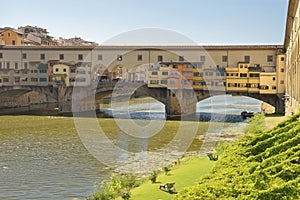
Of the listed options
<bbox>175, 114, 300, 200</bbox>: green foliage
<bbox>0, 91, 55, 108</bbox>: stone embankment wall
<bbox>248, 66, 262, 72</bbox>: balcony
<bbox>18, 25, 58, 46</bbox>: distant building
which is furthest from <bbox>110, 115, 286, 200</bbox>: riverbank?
<bbox>18, 25, 58, 46</bbox>: distant building

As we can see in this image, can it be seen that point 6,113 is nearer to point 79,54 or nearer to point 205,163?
point 79,54

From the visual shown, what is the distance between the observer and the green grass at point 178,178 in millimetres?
11555

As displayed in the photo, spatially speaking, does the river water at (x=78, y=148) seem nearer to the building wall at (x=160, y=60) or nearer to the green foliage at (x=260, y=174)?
the building wall at (x=160, y=60)

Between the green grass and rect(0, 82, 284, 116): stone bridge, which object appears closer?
the green grass

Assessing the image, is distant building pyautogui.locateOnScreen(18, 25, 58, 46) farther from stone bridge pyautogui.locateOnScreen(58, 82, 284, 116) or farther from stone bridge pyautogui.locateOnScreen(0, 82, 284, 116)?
stone bridge pyautogui.locateOnScreen(58, 82, 284, 116)

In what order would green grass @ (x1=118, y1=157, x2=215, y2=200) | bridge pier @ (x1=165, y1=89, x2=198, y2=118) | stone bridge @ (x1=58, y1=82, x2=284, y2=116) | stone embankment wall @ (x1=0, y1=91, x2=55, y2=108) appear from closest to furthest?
green grass @ (x1=118, y1=157, x2=215, y2=200) < stone bridge @ (x1=58, y1=82, x2=284, y2=116) < bridge pier @ (x1=165, y1=89, x2=198, y2=118) < stone embankment wall @ (x1=0, y1=91, x2=55, y2=108)

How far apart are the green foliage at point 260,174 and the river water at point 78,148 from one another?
21.7 feet

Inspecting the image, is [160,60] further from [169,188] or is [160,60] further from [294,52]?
[169,188]

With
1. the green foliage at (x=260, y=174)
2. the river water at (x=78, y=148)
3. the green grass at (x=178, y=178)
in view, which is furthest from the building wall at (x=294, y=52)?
the green foliage at (x=260, y=174)

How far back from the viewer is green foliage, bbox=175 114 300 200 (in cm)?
579

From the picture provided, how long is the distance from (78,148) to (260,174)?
642 inches

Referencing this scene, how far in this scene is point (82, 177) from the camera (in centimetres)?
1573

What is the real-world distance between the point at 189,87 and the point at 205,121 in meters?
6.32

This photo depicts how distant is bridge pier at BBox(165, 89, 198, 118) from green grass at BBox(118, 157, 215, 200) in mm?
20728
